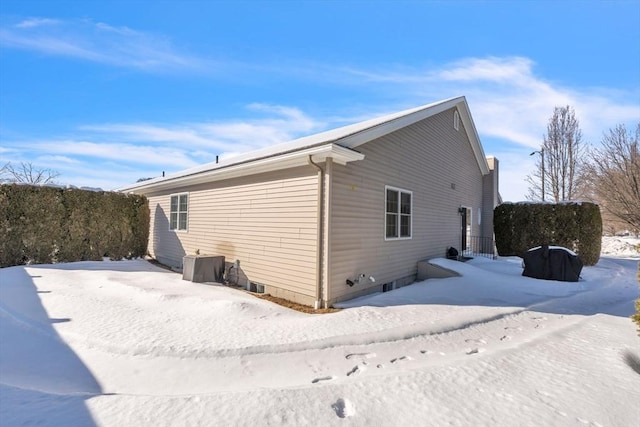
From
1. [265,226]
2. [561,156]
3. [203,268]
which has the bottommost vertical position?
[203,268]

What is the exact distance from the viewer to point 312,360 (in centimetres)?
391

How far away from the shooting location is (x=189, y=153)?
754 inches

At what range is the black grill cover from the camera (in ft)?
30.5

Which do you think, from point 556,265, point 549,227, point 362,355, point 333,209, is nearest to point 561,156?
point 549,227

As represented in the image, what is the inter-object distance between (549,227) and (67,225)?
19.0 metres

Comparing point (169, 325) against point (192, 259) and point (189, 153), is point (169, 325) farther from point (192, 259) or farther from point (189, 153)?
point (189, 153)

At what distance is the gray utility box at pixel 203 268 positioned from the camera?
855 centimetres

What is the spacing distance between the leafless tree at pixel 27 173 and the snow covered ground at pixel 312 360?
30.1 meters

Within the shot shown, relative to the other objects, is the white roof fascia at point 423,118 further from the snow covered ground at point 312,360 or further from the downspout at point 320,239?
the snow covered ground at point 312,360

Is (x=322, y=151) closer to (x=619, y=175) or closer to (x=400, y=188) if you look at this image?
(x=400, y=188)

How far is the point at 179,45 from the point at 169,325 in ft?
23.8

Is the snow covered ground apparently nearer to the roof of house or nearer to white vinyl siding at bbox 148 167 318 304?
white vinyl siding at bbox 148 167 318 304

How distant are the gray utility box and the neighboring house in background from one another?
29 cm

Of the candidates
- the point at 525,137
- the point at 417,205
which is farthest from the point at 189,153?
the point at 525,137
